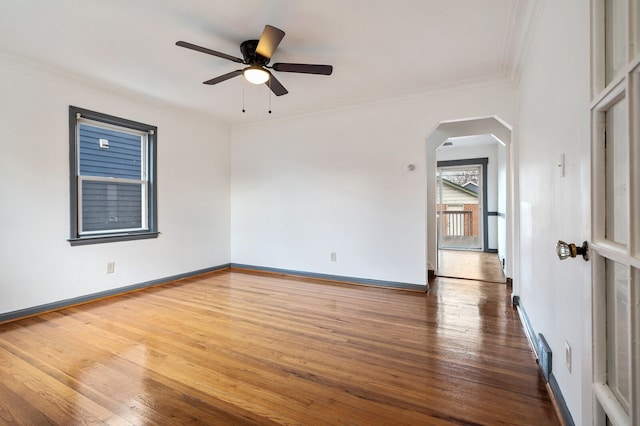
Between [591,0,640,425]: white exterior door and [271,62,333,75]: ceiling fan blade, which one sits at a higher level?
[271,62,333,75]: ceiling fan blade

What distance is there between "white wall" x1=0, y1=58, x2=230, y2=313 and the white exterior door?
14.1 feet

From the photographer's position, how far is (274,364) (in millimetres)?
2100

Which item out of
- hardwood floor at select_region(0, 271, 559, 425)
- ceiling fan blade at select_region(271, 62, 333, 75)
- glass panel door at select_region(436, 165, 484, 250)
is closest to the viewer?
hardwood floor at select_region(0, 271, 559, 425)

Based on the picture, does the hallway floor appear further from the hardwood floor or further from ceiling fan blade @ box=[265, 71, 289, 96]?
ceiling fan blade @ box=[265, 71, 289, 96]

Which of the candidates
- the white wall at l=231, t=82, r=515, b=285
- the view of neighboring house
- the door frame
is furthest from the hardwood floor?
the view of neighboring house

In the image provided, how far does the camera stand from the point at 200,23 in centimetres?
236

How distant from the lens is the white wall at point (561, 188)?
3.76ft

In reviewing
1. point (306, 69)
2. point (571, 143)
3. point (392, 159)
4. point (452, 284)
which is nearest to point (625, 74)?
point (571, 143)

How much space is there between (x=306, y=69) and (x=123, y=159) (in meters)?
2.86

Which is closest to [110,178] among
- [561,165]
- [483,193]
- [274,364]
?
[274,364]

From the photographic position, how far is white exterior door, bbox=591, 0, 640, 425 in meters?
0.76

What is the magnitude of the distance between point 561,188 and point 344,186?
9.71 ft

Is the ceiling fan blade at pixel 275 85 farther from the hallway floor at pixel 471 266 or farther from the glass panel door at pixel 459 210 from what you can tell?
the glass panel door at pixel 459 210

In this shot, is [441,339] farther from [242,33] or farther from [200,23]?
[200,23]
